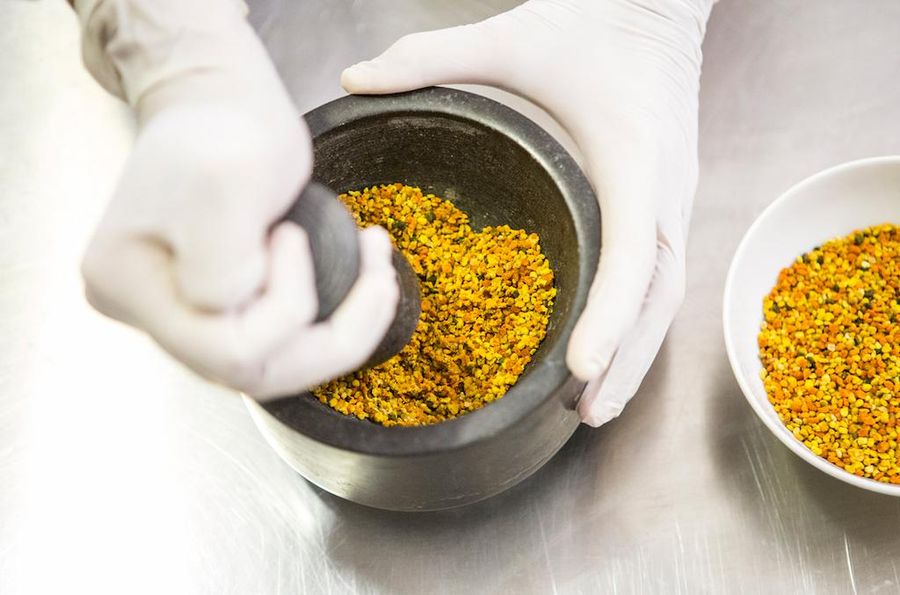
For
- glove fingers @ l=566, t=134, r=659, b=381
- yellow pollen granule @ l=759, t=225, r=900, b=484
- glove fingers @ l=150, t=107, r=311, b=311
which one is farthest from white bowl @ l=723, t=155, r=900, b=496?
glove fingers @ l=150, t=107, r=311, b=311

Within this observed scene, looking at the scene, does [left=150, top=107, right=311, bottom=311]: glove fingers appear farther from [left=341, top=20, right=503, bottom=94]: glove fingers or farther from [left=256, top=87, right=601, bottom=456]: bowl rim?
[left=341, top=20, right=503, bottom=94]: glove fingers

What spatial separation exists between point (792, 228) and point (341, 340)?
2.21ft

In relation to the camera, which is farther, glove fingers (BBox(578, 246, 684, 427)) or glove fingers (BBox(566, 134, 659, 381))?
glove fingers (BBox(578, 246, 684, 427))

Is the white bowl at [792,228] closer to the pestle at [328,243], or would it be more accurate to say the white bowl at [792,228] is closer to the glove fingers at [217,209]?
the pestle at [328,243]

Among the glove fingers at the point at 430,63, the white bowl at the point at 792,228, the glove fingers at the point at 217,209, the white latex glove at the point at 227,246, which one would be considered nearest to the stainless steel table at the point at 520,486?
the white bowl at the point at 792,228

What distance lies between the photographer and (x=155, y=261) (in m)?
0.70

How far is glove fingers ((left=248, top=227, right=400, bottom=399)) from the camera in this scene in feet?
2.42

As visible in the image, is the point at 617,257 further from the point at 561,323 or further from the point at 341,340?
the point at 341,340

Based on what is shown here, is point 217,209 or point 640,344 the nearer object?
point 217,209

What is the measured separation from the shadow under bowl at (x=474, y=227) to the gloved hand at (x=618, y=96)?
0.05m

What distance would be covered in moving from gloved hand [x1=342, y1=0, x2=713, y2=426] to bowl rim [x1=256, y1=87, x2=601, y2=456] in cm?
3

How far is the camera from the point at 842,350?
108cm

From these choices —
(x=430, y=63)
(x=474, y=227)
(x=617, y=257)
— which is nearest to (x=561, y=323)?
(x=617, y=257)

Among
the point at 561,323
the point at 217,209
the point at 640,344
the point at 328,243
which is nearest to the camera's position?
the point at 217,209
